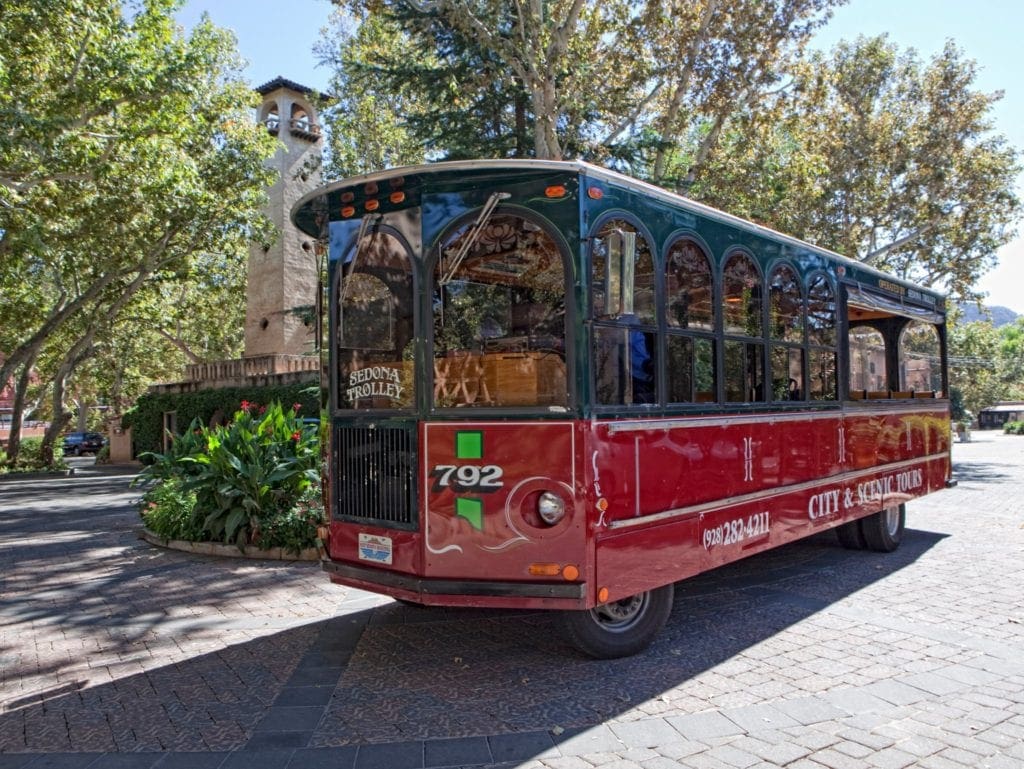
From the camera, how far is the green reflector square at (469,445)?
183 inches

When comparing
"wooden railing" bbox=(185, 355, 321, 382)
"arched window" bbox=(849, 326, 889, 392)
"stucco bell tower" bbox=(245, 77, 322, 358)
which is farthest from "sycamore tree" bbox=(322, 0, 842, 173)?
"stucco bell tower" bbox=(245, 77, 322, 358)

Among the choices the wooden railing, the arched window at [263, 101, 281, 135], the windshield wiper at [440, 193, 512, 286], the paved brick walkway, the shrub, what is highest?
the arched window at [263, 101, 281, 135]

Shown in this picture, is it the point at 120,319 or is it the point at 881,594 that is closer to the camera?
the point at 881,594

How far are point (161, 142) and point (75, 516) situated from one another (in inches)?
329

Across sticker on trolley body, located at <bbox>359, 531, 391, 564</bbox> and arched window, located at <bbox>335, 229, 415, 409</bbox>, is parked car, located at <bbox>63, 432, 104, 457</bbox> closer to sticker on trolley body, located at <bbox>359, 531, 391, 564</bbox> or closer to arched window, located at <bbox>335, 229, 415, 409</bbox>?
arched window, located at <bbox>335, 229, 415, 409</bbox>

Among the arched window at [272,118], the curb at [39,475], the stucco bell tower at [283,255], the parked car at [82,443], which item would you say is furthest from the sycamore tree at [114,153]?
the parked car at [82,443]

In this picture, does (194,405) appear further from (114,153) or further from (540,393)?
(540,393)

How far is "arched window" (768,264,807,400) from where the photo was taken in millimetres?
6465

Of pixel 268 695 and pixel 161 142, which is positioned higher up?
pixel 161 142

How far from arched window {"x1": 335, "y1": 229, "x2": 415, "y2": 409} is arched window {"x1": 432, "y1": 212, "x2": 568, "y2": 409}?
0.24 metres

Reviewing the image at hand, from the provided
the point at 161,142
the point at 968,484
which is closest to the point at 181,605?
the point at 161,142

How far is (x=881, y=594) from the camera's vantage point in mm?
6746

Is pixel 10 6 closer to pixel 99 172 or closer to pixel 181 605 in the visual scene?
pixel 99 172

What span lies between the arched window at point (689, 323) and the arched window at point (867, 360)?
2906 mm
